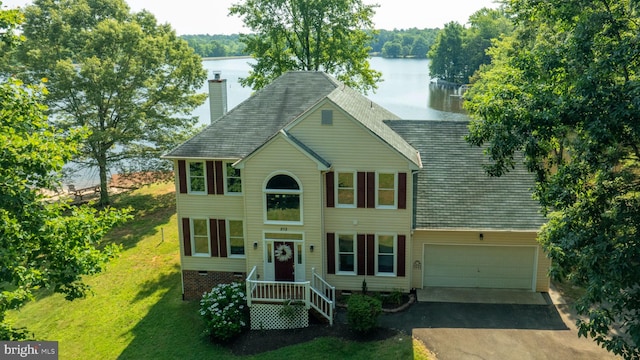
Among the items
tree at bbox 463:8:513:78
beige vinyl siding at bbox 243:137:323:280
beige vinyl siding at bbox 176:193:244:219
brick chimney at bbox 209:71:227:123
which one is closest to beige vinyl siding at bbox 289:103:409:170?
beige vinyl siding at bbox 243:137:323:280

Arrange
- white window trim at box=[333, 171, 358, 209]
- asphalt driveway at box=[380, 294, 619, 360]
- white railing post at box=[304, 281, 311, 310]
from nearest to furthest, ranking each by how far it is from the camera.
Answer: asphalt driveway at box=[380, 294, 619, 360], white railing post at box=[304, 281, 311, 310], white window trim at box=[333, 171, 358, 209]

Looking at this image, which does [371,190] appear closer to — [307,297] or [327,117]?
[327,117]

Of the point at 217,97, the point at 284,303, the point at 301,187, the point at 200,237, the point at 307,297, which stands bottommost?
the point at 284,303

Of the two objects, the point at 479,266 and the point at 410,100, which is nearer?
the point at 479,266

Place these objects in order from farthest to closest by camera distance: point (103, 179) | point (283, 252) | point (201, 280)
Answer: point (103, 179), point (201, 280), point (283, 252)

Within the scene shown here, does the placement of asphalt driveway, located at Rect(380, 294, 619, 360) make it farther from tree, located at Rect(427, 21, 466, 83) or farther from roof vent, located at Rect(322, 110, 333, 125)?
tree, located at Rect(427, 21, 466, 83)

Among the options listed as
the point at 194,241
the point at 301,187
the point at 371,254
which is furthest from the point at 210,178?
the point at 371,254

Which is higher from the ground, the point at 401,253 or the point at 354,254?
the point at 401,253

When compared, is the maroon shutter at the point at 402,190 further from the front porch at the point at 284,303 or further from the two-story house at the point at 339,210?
the front porch at the point at 284,303
